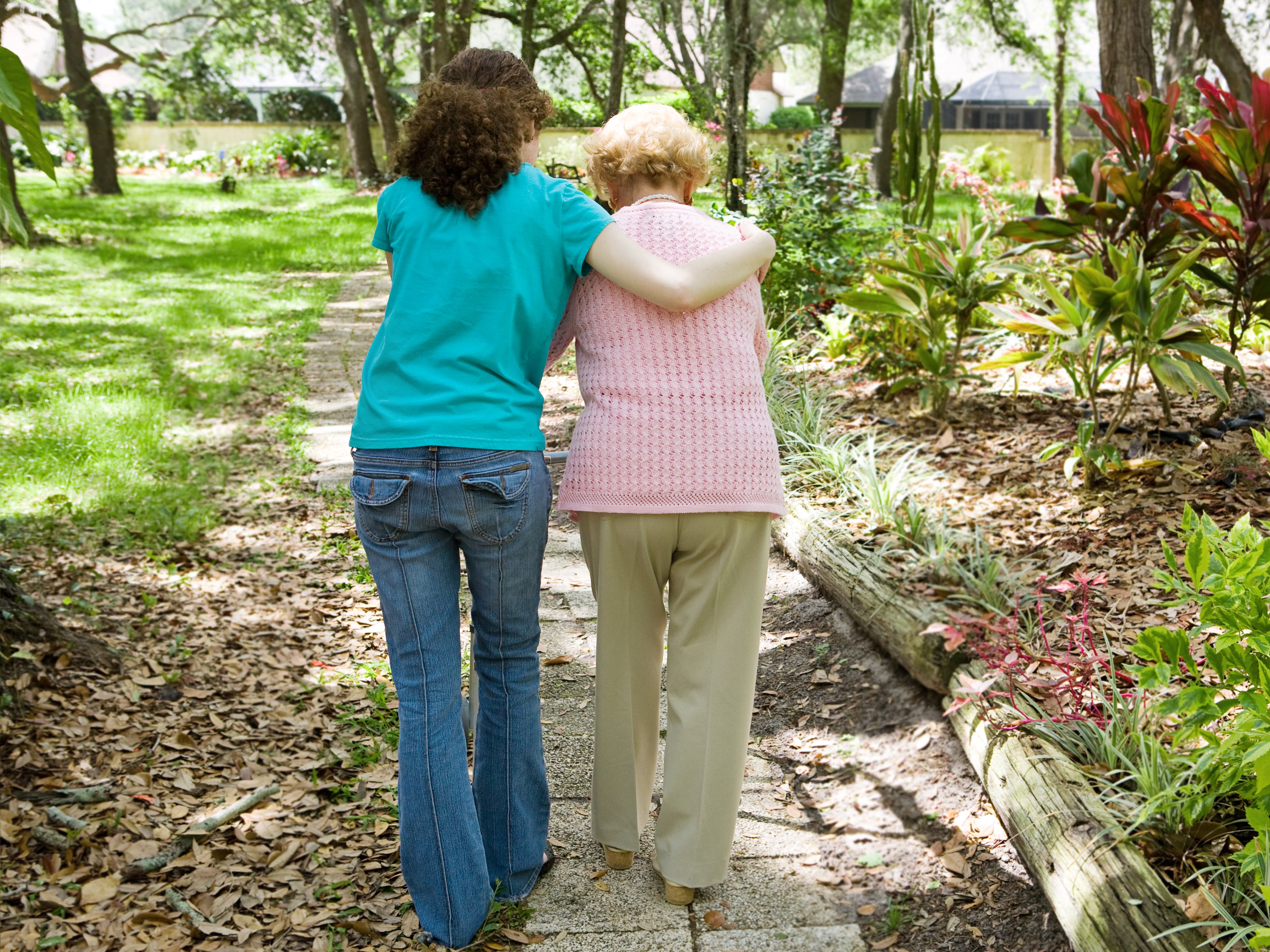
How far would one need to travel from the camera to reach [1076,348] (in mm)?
3936

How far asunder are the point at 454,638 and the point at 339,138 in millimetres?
28157

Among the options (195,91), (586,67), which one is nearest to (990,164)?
(586,67)

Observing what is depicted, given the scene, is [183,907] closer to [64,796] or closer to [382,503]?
[64,796]

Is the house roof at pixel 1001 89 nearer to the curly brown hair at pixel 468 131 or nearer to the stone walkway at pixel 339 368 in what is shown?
the stone walkway at pixel 339 368

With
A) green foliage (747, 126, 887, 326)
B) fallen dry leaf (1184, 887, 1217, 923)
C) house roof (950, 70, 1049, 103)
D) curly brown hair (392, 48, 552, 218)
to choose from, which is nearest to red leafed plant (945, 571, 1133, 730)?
fallen dry leaf (1184, 887, 1217, 923)

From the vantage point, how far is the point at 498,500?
2.09 m

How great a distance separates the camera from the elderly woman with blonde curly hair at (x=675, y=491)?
2211 mm

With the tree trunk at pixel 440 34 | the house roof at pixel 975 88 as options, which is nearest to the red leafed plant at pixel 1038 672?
the tree trunk at pixel 440 34

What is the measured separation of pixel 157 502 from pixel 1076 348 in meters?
3.97

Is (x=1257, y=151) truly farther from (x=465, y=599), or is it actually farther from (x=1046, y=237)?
(x=465, y=599)

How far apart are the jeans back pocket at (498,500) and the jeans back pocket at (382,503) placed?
12 cm

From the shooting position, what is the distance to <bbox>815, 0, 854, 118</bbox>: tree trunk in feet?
63.4

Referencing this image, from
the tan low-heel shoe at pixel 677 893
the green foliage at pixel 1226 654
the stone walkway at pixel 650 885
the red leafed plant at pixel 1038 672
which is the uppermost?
the green foliage at pixel 1226 654

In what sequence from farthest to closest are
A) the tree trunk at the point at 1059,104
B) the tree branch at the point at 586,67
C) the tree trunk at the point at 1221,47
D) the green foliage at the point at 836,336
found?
the tree branch at the point at 586,67, the tree trunk at the point at 1059,104, the tree trunk at the point at 1221,47, the green foliage at the point at 836,336
